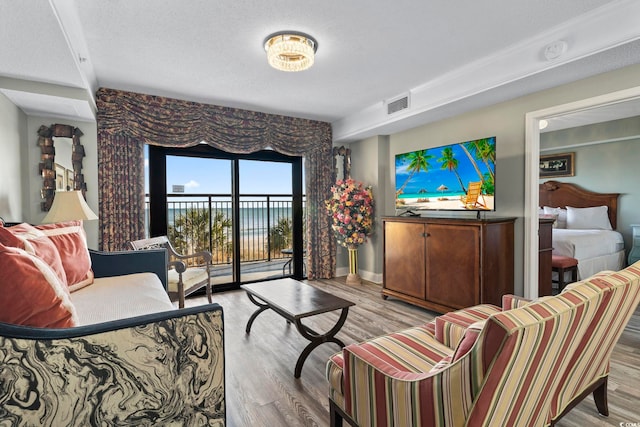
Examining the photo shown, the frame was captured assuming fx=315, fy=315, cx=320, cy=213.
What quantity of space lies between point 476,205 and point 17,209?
14.2ft

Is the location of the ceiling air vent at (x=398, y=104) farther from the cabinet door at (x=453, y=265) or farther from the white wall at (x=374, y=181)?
the cabinet door at (x=453, y=265)

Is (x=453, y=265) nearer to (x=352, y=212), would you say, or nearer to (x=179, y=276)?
(x=352, y=212)

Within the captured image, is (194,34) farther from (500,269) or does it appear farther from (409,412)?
(500,269)

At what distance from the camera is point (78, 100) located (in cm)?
269

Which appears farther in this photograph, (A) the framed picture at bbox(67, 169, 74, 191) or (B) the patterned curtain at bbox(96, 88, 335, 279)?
(B) the patterned curtain at bbox(96, 88, 335, 279)

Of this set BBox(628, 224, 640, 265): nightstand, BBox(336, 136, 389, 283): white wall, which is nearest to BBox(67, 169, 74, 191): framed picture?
BBox(336, 136, 389, 283): white wall

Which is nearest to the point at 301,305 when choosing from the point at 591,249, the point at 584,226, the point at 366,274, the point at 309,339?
the point at 309,339

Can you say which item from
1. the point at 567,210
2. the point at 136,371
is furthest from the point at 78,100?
the point at 567,210

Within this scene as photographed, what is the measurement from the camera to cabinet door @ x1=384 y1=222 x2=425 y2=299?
3.47m

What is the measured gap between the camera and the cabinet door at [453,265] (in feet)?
9.74

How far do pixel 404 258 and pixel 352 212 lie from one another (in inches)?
44.4

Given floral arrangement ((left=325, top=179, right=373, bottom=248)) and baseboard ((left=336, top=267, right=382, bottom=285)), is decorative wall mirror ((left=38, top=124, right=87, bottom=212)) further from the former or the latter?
baseboard ((left=336, top=267, right=382, bottom=285))

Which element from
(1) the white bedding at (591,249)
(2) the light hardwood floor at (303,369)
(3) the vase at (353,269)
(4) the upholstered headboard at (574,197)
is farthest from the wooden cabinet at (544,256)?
(4) the upholstered headboard at (574,197)

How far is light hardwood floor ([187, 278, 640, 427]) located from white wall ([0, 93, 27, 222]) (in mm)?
1910
